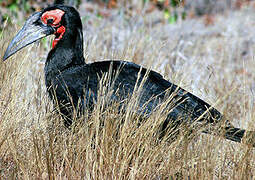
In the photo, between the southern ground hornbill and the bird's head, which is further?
the bird's head

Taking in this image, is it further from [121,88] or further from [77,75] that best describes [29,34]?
[121,88]

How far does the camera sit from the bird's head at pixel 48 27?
2.67 meters

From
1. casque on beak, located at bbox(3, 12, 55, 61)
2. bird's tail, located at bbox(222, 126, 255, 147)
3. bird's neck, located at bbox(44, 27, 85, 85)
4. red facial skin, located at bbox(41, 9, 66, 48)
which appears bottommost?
bird's tail, located at bbox(222, 126, 255, 147)

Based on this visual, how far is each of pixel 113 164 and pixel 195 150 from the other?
0.49 meters

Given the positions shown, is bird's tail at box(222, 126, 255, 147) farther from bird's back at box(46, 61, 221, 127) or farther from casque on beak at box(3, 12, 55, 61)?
casque on beak at box(3, 12, 55, 61)

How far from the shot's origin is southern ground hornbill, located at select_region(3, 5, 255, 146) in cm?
254

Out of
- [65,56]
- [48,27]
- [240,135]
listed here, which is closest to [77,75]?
[65,56]

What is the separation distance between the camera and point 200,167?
1.96 metres

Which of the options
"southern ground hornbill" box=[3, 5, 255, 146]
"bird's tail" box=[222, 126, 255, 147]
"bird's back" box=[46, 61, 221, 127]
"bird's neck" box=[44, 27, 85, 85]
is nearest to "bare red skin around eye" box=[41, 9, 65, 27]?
"southern ground hornbill" box=[3, 5, 255, 146]

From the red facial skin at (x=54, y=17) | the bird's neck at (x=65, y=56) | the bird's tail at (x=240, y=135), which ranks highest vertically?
the red facial skin at (x=54, y=17)

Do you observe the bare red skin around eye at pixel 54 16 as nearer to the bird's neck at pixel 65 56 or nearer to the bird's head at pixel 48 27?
the bird's head at pixel 48 27

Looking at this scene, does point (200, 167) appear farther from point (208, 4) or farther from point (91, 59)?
point (208, 4)

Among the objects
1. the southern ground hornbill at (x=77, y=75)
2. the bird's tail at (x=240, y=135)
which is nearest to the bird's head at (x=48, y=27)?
the southern ground hornbill at (x=77, y=75)

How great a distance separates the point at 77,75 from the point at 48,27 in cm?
39
